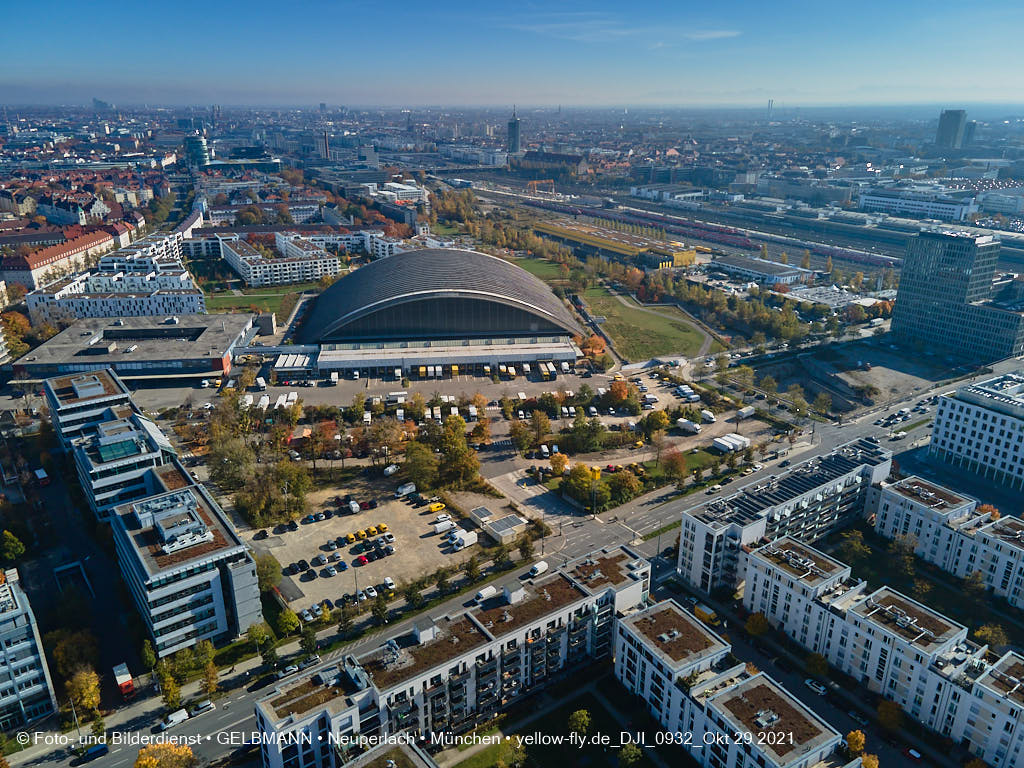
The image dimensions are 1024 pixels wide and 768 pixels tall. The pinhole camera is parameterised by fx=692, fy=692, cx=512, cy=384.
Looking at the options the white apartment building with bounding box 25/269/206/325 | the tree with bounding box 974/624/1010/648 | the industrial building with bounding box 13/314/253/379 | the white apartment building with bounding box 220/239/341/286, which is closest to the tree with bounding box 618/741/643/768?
the tree with bounding box 974/624/1010/648

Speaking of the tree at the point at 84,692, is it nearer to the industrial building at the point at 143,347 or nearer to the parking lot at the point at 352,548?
the parking lot at the point at 352,548

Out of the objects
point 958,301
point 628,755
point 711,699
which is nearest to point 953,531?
point 711,699

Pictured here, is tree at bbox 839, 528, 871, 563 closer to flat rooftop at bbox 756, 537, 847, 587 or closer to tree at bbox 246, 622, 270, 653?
flat rooftop at bbox 756, 537, 847, 587

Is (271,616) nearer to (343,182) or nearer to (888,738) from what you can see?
(888,738)

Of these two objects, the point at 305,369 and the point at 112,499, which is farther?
the point at 305,369

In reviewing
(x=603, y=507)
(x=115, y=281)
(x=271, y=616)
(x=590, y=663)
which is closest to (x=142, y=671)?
(x=271, y=616)
